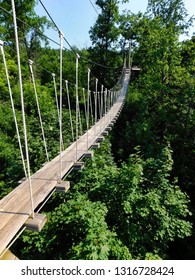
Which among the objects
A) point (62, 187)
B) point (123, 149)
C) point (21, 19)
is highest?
point (21, 19)

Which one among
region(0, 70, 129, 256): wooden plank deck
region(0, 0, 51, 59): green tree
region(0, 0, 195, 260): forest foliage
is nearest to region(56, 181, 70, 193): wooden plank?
region(0, 70, 129, 256): wooden plank deck

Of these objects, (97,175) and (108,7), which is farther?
(108,7)

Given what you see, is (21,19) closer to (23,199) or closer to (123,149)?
(123,149)

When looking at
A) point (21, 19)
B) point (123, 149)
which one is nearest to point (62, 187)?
point (123, 149)

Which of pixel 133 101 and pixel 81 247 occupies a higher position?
pixel 133 101

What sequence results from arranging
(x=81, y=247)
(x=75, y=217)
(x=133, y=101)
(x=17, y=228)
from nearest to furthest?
(x=17, y=228) < (x=81, y=247) < (x=75, y=217) < (x=133, y=101)

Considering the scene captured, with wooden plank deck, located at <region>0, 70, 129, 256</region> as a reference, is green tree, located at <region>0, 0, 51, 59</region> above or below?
above

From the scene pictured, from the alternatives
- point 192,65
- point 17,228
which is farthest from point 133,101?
point 17,228

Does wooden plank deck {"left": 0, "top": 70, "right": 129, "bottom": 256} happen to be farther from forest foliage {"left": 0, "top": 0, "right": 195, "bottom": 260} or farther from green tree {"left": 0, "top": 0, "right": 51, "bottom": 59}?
green tree {"left": 0, "top": 0, "right": 51, "bottom": 59}

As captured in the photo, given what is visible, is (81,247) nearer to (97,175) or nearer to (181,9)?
→ (97,175)
